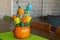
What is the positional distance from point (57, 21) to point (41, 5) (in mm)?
540

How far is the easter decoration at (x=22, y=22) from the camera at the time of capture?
143cm

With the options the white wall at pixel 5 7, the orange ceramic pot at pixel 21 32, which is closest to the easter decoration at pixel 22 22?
the orange ceramic pot at pixel 21 32

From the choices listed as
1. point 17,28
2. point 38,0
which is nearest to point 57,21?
point 38,0

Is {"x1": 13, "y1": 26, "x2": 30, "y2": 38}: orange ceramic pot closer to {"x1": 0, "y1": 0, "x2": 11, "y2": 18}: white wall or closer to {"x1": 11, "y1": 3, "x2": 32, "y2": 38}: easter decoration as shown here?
{"x1": 11, "y1": 3, "x2": 32, "y2": 38}: easter decoration

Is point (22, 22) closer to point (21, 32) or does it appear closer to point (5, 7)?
point (21, 32)

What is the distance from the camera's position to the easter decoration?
143 cm

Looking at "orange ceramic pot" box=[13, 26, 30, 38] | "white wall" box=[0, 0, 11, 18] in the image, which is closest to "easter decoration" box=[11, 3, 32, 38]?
"orange ceramic pot" box=[13, 26, 30, 38]

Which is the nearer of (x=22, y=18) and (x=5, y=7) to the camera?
(x=22, y=18)

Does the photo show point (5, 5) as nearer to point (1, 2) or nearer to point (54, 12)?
point (1, 2)

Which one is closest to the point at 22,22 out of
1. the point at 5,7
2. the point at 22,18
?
the point at 22,18

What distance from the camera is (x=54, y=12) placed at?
3.78 m

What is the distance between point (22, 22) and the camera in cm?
145

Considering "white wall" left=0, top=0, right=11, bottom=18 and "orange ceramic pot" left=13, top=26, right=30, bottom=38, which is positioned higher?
"white wall" left=0, top=0, right=11, bottom=18

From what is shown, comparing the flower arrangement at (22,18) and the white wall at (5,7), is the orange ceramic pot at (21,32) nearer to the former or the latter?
the flower arrangement at (22,18)
